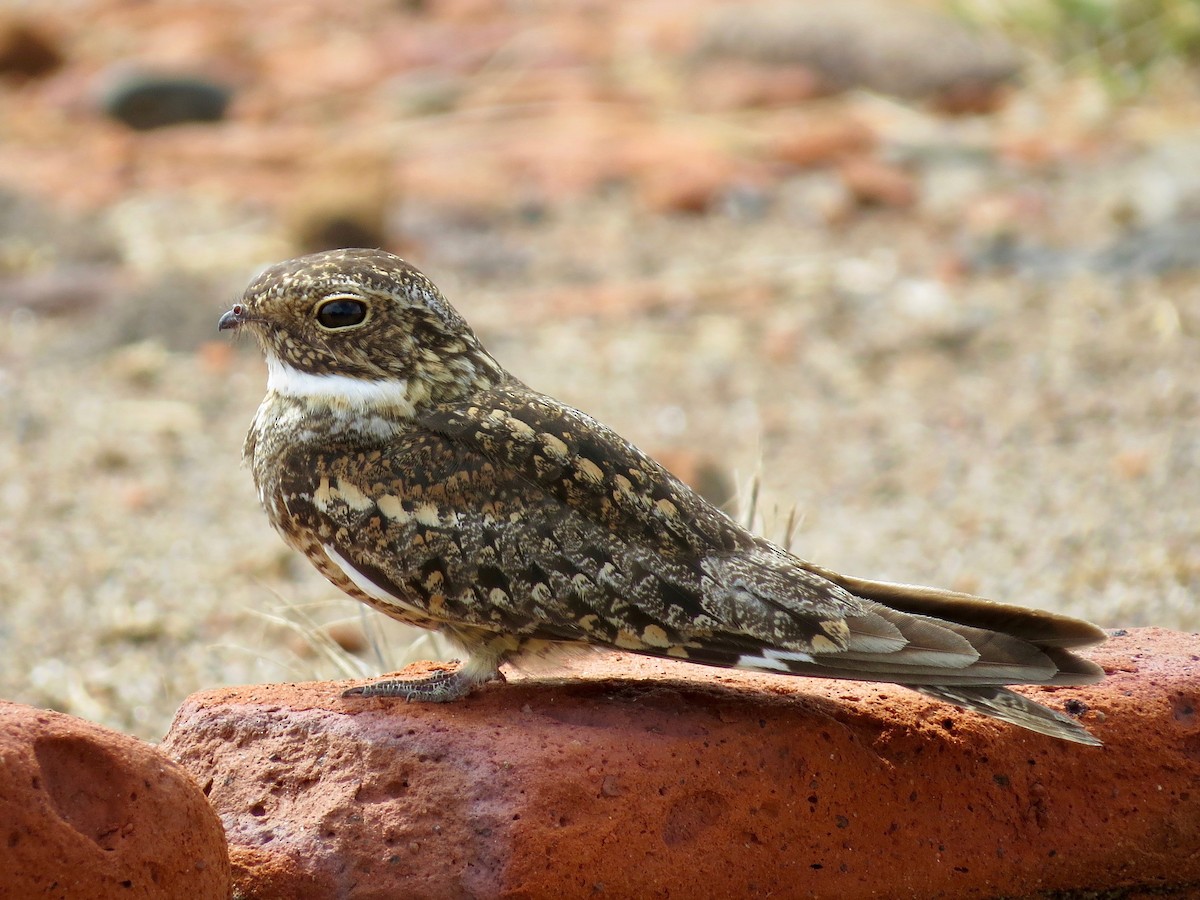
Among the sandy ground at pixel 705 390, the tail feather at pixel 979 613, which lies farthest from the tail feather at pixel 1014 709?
the sandy ground at pixel 705 390

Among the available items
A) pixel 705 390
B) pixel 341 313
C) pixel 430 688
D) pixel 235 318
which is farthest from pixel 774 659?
pixel 705 390

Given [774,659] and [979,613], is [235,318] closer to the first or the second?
[774,659]

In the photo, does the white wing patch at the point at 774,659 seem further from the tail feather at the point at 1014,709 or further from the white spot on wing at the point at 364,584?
the white spot on wing at the point at 364,584

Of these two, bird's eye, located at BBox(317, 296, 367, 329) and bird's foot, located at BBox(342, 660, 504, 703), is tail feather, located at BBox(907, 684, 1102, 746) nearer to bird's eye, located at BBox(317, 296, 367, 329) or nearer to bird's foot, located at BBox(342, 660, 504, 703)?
bird's foot, located at BBox(342, 660, 504, 703)

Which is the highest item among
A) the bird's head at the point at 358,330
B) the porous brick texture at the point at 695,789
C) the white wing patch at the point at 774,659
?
the bird's head at the point at 358,330

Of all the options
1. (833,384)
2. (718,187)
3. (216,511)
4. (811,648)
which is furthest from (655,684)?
(718,187)

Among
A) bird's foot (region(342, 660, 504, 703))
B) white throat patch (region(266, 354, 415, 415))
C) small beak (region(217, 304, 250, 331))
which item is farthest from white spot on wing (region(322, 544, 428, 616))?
small beak (region(217, 304, 250, 331))
